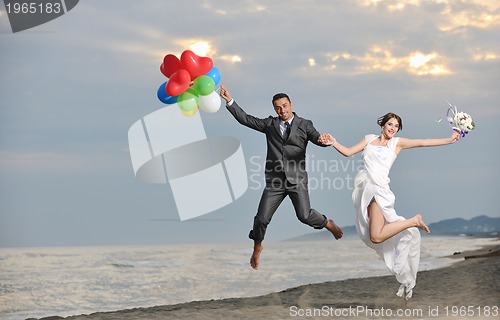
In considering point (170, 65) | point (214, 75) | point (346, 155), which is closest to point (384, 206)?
point (346, 155)

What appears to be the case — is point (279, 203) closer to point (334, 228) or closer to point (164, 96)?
point (334, 228)

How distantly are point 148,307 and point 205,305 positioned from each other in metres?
0.74

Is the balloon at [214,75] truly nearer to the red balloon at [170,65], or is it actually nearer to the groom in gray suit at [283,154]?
the groom in gray suit at [283,154]

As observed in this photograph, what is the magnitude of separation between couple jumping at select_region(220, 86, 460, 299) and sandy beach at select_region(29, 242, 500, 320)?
1015mm

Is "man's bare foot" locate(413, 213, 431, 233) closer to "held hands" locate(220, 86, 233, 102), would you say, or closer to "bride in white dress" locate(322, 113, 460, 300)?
"bride in white dress" locate(322, 113, 460, 300)

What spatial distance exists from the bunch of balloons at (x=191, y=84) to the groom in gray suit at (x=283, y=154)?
153mm

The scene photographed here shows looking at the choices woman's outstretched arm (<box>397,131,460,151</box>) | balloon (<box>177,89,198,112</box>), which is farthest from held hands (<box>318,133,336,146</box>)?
balloon (<box>177,89,198,112</box>)

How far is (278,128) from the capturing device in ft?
26.3

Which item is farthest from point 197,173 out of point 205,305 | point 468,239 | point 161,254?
point 468,239

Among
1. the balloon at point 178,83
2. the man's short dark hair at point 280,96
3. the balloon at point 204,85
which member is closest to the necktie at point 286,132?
the man's short dark hair at point 280,96

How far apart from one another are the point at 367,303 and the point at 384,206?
2.17 metres

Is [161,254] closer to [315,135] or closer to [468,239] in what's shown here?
[468,239]

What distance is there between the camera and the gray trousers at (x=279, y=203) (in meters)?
8.05

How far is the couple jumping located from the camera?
7969 millimetres
